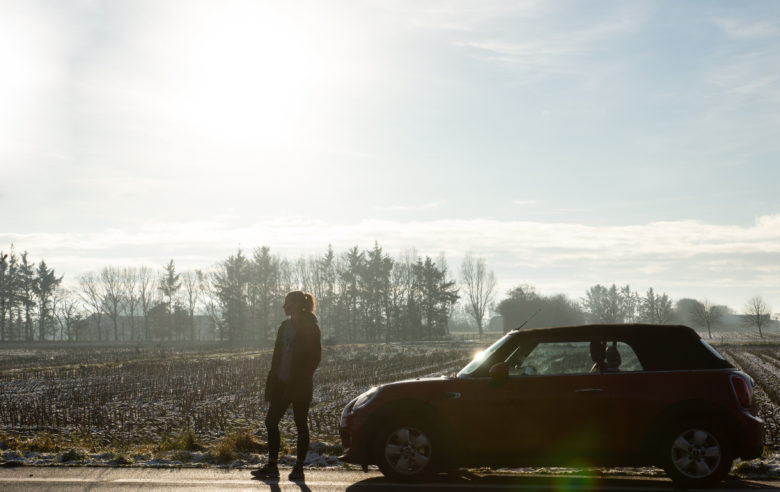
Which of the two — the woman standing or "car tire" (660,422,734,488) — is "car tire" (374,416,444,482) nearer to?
the woman standing

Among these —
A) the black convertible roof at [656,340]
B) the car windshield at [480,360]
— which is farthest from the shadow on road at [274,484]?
the black convertible roof at [656,340]

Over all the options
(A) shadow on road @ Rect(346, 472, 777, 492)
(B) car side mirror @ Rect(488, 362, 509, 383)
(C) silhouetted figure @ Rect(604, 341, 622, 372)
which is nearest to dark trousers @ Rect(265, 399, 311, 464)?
(A) shadow on road @ Rect(346, 472, 777, 492)

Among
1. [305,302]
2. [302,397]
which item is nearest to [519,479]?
[302,397]

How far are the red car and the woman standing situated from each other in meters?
0.82

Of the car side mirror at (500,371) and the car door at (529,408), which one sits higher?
the car side mirror at (500,371)

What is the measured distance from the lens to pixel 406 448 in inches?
283

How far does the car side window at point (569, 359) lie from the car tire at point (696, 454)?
2.55ft

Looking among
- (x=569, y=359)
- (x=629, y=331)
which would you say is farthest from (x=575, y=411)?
(x=629, y=331)

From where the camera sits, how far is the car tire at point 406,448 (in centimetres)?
710

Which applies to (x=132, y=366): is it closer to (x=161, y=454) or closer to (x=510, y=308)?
(x=161, y=454)

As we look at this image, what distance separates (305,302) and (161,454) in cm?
353

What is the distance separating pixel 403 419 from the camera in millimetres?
7180

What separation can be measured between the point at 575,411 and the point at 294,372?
3.29 m

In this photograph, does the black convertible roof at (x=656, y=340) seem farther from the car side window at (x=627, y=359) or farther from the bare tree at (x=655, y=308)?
the bare tree at (x=655, y=308)
